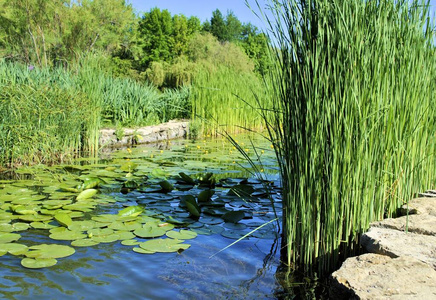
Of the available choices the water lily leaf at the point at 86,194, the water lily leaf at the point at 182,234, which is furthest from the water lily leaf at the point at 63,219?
the water lily leaf at the point at 182,234

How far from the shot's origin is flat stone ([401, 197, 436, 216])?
2.75 metres

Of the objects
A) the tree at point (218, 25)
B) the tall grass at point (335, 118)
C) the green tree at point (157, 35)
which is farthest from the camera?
the tree at point (218, 25)

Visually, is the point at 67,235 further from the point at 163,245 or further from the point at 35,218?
the point at 163,245

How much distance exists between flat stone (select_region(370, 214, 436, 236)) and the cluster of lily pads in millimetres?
1044

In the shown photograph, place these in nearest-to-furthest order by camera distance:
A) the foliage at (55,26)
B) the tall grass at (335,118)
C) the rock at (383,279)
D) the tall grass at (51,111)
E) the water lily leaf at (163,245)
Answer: the rock at (383,279) < the tall grass at (335,118) < the water lily leaf at (163,245) < the tall grass at (51,111) < the foliage at (55,26)

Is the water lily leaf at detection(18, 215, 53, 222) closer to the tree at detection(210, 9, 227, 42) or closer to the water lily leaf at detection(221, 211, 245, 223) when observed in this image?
the water lily leaf at detection(221, 211, 245, 223)

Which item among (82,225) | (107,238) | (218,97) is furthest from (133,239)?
(218,97)

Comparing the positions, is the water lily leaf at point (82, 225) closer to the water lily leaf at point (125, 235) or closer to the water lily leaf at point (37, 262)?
the water lily leaf at point (125, 235)

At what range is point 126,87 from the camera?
9.43 meters

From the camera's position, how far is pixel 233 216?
11.6ft

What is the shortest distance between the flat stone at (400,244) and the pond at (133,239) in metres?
0.61

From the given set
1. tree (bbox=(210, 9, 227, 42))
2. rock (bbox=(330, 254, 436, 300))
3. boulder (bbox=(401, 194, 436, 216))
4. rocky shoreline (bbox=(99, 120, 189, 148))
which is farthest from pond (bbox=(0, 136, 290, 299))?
tree (bbox=(210, 9, 227, 42))

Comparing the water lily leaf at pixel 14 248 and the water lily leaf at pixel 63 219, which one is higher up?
the water lily leaf at pixel 63 219

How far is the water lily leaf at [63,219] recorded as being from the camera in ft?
10.5
